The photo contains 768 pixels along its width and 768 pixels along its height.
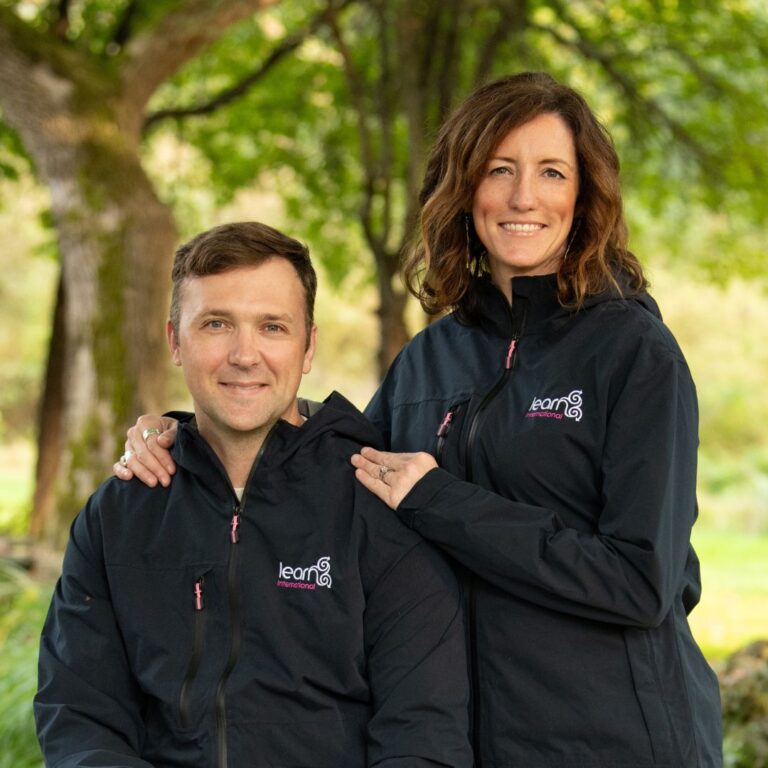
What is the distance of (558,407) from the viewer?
2.74m

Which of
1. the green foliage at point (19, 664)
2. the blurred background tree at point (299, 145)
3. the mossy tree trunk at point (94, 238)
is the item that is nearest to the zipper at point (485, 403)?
the blurred background tree at point (299, 145)

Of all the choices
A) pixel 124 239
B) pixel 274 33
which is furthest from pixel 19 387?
pixel 124 239

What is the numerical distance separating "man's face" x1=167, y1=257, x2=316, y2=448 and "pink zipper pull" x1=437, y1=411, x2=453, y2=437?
0.38 meters

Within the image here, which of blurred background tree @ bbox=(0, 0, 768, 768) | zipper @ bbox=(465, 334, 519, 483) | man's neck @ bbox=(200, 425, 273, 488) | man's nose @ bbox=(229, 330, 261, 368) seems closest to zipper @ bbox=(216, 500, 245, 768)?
man's neck @ bbox=(200, 425, 273, 488)

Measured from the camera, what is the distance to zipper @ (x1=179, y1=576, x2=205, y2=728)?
2.70 m

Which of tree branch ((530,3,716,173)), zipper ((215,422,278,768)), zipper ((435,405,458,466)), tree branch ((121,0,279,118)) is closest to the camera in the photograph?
zipper ((215,422,278,768))

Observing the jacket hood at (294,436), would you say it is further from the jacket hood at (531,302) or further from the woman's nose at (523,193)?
the woman's nose at (523,193)

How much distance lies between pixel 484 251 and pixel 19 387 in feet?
86.1

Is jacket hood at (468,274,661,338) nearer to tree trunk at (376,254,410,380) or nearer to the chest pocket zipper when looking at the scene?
the chest pocket zipper

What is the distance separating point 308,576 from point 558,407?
0.71 metres

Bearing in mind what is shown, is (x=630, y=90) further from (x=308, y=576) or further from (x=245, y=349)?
(x=308, y=576)

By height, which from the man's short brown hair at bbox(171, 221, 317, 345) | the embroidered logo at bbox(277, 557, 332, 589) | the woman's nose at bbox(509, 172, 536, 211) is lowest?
the embroidered logo at bbox(277, 557, 332, 589)

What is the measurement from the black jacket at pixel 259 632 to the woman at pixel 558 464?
111 millimetres

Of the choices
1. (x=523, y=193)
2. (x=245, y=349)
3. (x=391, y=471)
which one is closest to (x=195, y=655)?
(x=391, y=471)
